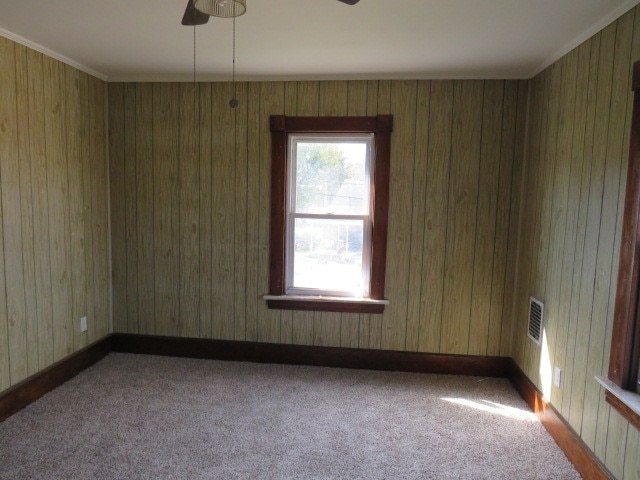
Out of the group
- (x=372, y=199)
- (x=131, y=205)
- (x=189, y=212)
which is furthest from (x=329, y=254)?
(x=131, y=205)

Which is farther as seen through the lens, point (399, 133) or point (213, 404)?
point (399, 133)

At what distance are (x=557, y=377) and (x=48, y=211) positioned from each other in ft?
11.4

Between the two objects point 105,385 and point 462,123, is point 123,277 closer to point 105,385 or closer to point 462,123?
point 105,385

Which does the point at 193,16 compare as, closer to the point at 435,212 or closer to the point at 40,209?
the point at 40,209

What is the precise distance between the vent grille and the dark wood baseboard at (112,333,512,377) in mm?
508

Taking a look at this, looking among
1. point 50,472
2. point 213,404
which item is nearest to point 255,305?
point 213,404

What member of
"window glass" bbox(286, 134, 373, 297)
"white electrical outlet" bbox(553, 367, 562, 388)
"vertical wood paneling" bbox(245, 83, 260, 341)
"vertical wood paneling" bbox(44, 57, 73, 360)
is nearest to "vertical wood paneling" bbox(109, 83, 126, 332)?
"vertical wood paneling" bbox(44, 57, 73, 360)

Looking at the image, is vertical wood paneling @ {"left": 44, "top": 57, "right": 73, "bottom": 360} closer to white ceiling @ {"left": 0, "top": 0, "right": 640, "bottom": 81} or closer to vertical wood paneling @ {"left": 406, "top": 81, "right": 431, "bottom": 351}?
white ceiling @ {"left": 0, "top": 0, "right": 640, "bottom": 81}

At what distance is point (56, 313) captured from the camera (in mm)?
2875

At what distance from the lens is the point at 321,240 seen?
332 cm

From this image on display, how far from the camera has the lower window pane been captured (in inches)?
129

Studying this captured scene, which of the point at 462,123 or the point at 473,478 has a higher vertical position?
the point at 462,123

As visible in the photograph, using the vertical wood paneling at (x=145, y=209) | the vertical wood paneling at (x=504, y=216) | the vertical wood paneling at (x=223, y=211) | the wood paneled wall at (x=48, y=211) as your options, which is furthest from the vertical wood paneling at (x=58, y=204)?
the vertical wood paneling at (x=504, y=216)

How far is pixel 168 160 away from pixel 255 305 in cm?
140
